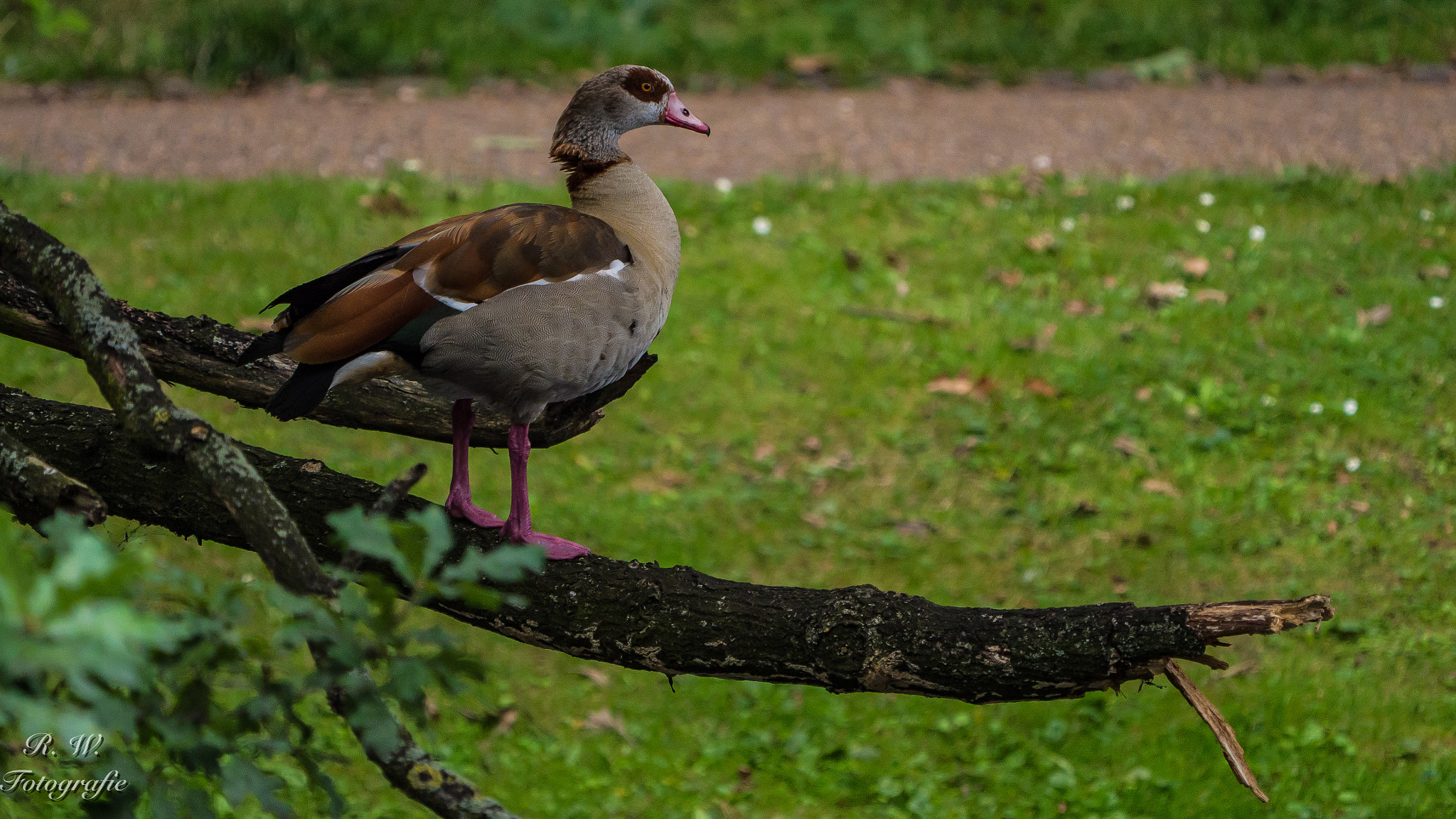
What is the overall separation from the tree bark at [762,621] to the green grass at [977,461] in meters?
1.10

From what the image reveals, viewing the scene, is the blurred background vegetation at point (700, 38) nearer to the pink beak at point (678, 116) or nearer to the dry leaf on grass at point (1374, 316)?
the dry leaf on grass at point (1374, 316)

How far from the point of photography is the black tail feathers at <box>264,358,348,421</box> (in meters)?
2.66

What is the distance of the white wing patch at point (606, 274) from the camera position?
10.2 feet

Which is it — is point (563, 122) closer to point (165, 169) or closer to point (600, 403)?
point (600, 403)

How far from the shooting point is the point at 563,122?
3617mm

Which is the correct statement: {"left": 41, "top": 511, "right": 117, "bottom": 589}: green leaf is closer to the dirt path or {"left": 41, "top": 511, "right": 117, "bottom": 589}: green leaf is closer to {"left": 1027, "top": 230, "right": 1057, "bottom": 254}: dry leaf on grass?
{"left": 1027, "top": 230, "right": 1057, "bottom": 254}: dry leaf on grass

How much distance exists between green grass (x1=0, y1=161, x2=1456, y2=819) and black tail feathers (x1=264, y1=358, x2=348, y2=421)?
160cm

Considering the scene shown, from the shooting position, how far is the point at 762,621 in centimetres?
281

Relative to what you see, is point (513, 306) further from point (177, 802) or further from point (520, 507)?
point (177, 802)

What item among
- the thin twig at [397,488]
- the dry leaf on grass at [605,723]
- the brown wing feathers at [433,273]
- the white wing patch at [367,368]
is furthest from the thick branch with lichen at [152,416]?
the dry leaf on grass at [605,723]

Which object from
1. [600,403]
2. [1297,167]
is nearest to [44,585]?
[600,403]

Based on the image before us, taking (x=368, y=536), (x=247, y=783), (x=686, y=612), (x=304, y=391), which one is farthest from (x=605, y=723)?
(x=368, y=536)

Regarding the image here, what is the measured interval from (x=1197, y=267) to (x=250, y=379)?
6.25 meters

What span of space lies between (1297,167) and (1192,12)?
2.60 metres
